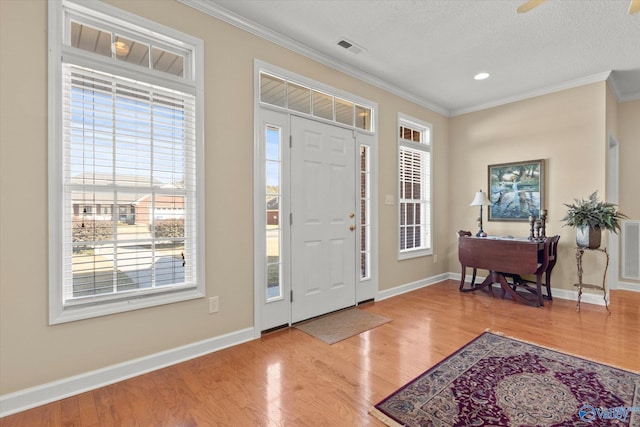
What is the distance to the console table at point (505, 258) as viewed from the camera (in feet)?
11.8

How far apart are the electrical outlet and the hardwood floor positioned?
1.09 feet

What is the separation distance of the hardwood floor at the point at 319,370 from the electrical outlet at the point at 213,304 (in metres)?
0.33

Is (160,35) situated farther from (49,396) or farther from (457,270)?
(457,270)

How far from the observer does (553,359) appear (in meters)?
2.32

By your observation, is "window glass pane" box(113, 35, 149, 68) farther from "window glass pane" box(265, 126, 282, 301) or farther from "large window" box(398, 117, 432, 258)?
"large window" box(398, 117, 432, 258)

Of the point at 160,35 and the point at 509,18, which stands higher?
the point at 509,18

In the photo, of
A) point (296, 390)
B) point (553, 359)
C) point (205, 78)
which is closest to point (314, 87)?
point (205, 78)

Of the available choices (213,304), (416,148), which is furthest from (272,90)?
(416,148)

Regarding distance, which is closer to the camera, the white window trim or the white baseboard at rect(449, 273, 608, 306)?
the white baseboard at rect(449, 273, 608, 306)

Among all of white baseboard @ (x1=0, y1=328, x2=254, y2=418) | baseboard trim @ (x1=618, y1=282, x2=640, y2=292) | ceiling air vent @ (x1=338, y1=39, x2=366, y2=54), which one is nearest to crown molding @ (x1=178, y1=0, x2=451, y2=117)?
ceiling air vent @ (x1=338, y1=39, x2=366, y2=54)

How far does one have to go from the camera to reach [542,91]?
4.15 m

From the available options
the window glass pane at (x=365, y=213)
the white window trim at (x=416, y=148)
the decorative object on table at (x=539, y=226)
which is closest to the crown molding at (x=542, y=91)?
the white window trim at (x=416, y=148)

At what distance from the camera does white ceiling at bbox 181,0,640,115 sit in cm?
250

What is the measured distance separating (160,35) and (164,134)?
693 millimetres
